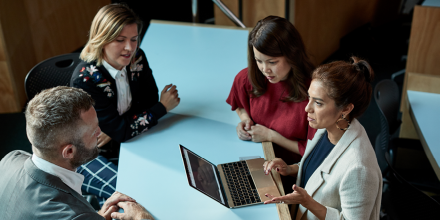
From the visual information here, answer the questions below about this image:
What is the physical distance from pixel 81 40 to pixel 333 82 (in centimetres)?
382

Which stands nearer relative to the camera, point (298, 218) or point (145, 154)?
point (298, 218)

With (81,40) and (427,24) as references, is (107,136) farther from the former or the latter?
(81,40)

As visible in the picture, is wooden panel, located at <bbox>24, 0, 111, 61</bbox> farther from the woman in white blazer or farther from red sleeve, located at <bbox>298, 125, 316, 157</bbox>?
the woman in white blazer

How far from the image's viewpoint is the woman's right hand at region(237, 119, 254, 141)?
5.88ft

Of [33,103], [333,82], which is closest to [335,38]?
[333,82]

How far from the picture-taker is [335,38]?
421cm

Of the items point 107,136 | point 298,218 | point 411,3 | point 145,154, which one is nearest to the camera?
point 298,218

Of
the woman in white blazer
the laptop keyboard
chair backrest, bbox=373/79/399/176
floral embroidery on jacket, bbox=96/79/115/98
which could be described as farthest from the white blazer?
floral embroidery on jacket, bbox=96/79/115/98

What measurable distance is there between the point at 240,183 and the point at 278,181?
167 millimetres

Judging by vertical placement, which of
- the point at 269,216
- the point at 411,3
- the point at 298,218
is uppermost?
the point at 411,3

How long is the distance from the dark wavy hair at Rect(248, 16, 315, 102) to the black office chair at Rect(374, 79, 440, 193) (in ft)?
A: 1.82

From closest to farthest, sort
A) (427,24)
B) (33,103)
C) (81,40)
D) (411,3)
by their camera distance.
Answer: (33,103), (427,24), (411,3), (81,40)

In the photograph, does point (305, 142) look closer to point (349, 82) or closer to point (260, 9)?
point (349, 82)

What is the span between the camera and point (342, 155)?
1.36m
